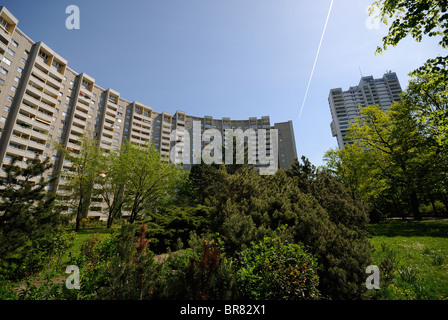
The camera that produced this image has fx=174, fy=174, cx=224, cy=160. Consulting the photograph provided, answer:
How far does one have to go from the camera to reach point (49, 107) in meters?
42.6

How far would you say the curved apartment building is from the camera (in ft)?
117

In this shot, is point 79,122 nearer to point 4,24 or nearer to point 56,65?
point 56,65

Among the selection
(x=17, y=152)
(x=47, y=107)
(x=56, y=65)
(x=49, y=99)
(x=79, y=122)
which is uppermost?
(x=56, y=65)

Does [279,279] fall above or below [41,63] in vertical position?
below

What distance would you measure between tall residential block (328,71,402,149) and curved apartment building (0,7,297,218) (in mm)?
54664

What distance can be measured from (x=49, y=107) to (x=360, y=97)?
448 feet

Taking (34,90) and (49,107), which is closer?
(34,90)

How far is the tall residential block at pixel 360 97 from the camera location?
319ft

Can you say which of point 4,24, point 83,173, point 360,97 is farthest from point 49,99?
point 360,97

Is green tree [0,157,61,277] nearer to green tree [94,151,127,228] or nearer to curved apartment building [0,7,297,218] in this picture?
green tree [94,151,127,228]

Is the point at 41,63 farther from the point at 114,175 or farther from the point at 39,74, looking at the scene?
the point at 114,175

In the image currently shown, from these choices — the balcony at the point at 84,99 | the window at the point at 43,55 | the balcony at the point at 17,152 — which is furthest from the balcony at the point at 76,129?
the window at the point at 43,55

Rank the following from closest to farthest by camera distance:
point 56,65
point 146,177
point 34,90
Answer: point 146,177
point 34,90
point 56,65

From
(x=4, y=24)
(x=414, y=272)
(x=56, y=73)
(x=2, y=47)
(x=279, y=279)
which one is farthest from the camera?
(x=56, y=73)
